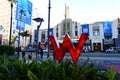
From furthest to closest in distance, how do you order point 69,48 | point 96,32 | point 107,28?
point 96,32 < point 107,28 < point 69,48

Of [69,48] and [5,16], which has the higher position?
[5,16]

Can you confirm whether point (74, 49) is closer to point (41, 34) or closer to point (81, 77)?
point (81, 77)

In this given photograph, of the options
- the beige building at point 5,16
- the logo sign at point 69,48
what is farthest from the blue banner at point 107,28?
the beige building at point 5,16

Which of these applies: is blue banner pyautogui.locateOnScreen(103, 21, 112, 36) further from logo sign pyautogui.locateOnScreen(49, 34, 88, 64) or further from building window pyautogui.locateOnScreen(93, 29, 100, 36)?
logo sign pyautogui.locateOnScreen(49, 34, 88, 64)

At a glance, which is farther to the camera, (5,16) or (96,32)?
(5,16)

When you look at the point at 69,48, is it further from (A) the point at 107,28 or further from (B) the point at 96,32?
(B) the point at 96,32

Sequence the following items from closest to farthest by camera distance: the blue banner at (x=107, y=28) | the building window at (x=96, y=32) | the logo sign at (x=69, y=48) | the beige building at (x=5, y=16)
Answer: the logo sign at (x=69, y=48) → the blue banner at (x=107, y=28) → the building window at (x=96, y=32) → the beige building at (x=5, y=16)

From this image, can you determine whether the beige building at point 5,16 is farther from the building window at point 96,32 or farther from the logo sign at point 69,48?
the logo sign at point 69,48

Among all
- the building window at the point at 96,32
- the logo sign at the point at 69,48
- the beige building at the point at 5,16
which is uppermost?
the beige building at the point at 5,16

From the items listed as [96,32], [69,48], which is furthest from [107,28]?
[69,48]

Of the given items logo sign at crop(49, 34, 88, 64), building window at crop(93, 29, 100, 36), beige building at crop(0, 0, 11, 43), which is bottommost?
logo sign at crop(49, 34, 88, 64)

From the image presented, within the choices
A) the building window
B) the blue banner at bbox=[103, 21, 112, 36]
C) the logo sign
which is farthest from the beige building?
the logo sign

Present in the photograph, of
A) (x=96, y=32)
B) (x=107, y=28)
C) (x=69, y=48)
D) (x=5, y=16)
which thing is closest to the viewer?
(x=69, y=48)

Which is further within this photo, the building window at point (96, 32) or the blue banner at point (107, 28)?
the building window at point (96, 32)
